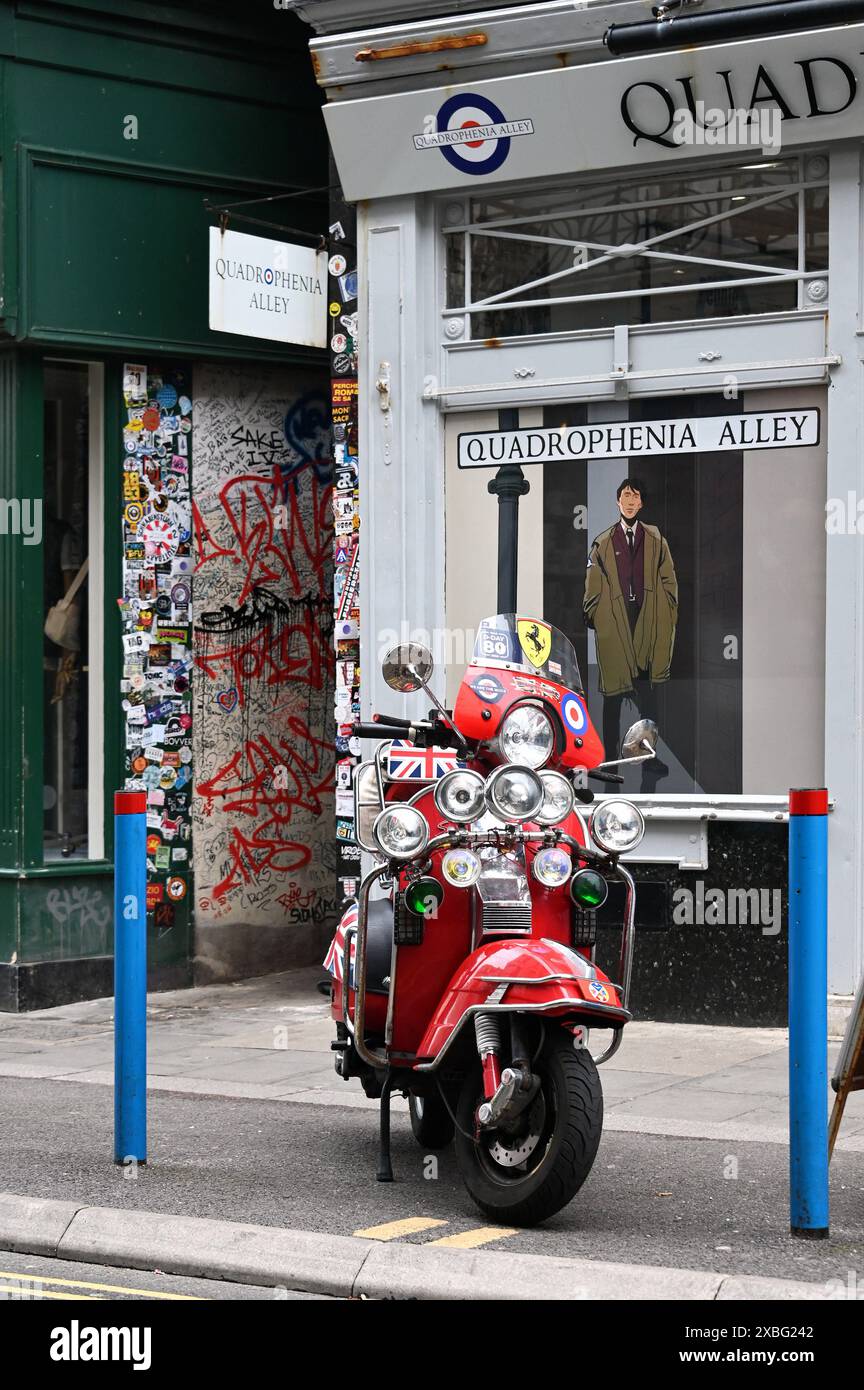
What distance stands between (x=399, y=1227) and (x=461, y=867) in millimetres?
1139

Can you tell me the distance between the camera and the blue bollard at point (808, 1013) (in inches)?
217

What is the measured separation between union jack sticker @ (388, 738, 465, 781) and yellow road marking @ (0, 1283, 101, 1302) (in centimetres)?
207

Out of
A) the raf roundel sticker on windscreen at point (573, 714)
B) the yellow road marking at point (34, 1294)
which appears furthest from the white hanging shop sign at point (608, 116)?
the yellow road marking at point (34, 1294)

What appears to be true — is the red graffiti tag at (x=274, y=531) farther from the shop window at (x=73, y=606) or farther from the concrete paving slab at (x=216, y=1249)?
the concrete paving slab at (x=216, y=1249)

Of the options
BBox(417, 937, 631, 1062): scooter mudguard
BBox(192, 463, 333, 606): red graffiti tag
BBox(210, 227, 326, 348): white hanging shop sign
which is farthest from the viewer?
BBox(192, 463, 333, 606): red graffiti tag

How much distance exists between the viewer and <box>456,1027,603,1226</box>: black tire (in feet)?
18.2

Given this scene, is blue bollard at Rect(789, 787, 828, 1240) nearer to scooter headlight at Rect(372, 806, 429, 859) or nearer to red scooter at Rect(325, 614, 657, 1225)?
red scooter at Rect(325, 614, 657, 1225)

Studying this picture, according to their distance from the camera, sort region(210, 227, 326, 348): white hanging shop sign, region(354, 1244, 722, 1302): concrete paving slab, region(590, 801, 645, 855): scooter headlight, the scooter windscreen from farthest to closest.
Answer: region(210, 227, 326, 348): white hanging shop sign → the scooter windscreen → region(590, 801, 645, 855): scooter headlight → region(354, 1244, 722, 1302): concrete paving slab

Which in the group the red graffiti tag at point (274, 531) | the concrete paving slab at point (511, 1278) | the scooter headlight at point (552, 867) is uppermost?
the red graffiti tag at point (274, 531)

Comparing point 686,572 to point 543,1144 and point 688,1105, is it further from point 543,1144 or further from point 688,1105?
point 543,1144

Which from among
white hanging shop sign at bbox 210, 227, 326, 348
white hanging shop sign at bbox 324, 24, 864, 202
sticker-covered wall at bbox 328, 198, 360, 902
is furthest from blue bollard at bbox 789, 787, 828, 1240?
white hanging shop sign at bbox 210, 227, 326, 348

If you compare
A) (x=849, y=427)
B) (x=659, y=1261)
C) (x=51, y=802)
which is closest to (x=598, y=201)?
(x=849, y=427)

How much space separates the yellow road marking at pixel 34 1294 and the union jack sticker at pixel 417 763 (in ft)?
6.78

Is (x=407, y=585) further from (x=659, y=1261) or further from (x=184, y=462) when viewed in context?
(x=659, y=1261)
